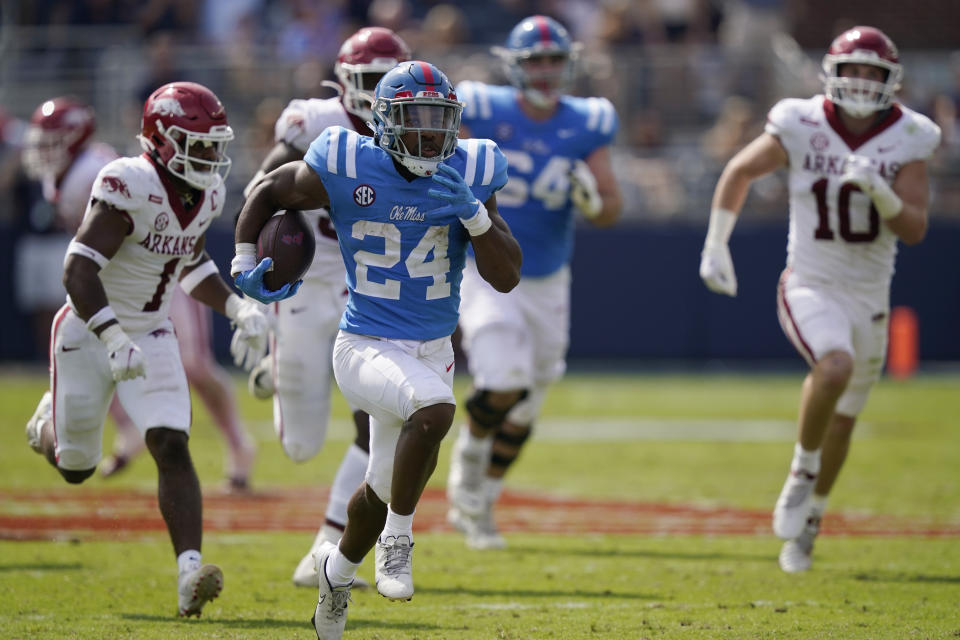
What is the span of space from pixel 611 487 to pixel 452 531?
1.58 metres

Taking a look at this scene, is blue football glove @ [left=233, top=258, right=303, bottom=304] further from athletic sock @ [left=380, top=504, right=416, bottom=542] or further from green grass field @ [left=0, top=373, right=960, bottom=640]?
green grass field @ [left=0, top=373, right=960, bottom=640]

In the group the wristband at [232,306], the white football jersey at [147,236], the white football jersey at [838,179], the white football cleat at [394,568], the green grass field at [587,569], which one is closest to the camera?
the white football cleat at [394,568]

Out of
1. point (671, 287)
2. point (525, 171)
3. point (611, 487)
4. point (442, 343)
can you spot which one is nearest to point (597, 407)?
point (671, 287)

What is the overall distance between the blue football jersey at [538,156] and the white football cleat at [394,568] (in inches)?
95.5

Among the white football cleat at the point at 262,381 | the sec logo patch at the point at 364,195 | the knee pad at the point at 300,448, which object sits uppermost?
the sec logo patch at the point at 364,195

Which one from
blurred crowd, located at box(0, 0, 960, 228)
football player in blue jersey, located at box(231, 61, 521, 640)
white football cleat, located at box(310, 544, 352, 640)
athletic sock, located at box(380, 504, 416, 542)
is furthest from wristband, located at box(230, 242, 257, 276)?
blurred crowd, located at box(0, 0, 960, 228)

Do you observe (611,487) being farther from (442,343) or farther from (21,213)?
(21,213)

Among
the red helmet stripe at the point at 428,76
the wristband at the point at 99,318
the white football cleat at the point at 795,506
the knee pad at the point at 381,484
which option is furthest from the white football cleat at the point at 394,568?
the white football cleat at the point at 795,506

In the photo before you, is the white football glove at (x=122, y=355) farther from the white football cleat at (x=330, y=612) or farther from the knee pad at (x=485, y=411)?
the knee pad at (x=485, y=411)

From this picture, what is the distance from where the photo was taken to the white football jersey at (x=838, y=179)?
5.68 meters

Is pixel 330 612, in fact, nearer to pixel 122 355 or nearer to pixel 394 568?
pixel 394 568

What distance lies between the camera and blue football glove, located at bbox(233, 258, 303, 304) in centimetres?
438

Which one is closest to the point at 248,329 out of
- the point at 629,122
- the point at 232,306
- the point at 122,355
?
the point at 232,306

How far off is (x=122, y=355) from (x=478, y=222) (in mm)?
1318
